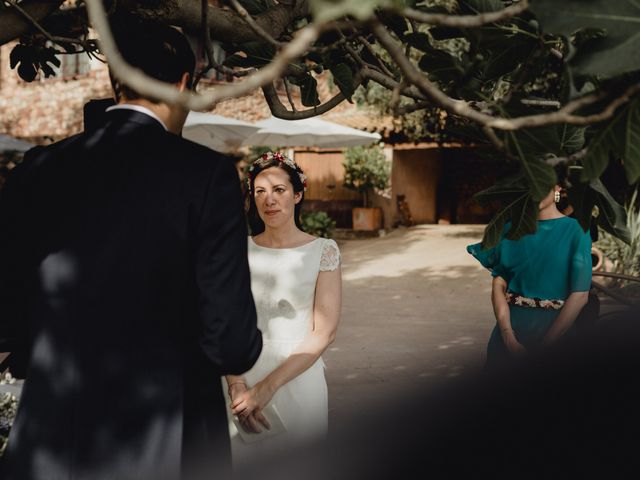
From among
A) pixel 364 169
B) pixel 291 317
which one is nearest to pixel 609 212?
pixel 291 317

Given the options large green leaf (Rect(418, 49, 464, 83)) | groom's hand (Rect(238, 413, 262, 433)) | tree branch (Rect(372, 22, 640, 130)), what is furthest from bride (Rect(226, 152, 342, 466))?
tree branch (Rect(372, 22, 640, 130))

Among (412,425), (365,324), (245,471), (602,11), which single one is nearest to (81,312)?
(245,471)

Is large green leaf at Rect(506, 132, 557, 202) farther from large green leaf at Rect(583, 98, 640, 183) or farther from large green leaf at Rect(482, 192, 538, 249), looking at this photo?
large green leaf at Rect(482, 192, 538, 249)

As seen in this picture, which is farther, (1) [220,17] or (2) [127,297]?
(1) [220,17]

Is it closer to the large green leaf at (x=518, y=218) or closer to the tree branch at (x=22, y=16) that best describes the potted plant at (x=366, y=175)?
the tree branch at (x=22, y=16)

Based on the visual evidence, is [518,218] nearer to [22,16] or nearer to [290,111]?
[290,111]

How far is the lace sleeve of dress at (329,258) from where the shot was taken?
3053 millimetres

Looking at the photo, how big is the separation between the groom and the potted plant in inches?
681

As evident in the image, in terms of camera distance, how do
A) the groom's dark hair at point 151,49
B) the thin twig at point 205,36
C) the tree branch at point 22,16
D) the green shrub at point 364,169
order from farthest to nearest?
1. the green shrub at point 364,169
2. the tree branch at point 22,16
3. the thin twig at point 205,36
4. the groom's dark hair at point 151,49

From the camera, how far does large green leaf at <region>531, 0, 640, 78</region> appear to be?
114 centimetres

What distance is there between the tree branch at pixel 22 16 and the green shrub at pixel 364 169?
54.3ft

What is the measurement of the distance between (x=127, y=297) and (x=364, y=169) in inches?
686

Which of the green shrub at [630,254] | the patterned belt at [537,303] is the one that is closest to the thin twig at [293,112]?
the patterned belt at [537,303]

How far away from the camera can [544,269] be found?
11.1 feet
